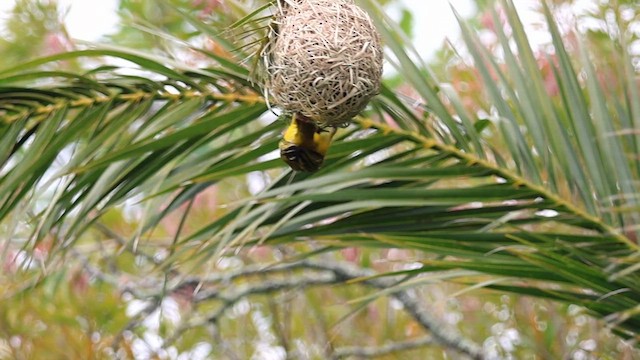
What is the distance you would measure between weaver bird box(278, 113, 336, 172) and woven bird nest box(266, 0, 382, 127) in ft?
0.09

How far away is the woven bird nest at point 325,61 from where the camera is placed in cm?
110

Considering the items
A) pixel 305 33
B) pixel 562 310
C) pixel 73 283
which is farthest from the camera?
pixel 73 283

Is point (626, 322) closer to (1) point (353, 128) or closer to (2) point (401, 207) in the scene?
(2) point (401, 207)

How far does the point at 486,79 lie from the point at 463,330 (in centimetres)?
188

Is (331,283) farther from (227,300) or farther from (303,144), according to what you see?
(303,144)

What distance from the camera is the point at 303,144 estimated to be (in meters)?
1.16

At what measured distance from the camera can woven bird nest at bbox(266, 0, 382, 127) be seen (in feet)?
3.61

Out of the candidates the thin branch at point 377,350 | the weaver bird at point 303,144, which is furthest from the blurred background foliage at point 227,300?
the weaver bird at point 303,144

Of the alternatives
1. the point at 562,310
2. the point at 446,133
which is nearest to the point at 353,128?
the point at 446,133

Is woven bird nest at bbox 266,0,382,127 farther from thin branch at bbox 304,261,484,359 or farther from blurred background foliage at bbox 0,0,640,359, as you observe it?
thin branch at bbox 304,261,484,359

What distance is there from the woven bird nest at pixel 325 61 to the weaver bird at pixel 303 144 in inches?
1.1

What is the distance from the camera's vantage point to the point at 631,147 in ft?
5.36

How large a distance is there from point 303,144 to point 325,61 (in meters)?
0.11

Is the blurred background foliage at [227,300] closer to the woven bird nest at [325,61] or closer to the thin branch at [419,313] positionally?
the thin branch at [419,313]
